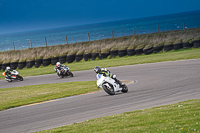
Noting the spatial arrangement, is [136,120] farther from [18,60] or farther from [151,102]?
[18,60]

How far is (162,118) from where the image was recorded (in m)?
7.48

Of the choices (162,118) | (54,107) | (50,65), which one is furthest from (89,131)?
(50,65)

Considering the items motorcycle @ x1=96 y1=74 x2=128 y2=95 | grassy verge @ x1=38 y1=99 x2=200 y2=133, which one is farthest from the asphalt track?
grassy verge @ x1=38 y1=99 x2=200 y2=133

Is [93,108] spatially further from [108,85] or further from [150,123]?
[150,123]

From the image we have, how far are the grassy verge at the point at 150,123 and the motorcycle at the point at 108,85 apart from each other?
4.59 meters

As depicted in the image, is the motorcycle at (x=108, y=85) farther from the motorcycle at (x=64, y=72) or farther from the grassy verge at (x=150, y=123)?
the motorcycle at (x=64, y=72)

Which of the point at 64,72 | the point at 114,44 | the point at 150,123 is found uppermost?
the point at 114,44

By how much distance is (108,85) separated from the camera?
44.8 ft

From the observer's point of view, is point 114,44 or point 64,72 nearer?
point 64,72

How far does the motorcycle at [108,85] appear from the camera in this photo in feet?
43.9

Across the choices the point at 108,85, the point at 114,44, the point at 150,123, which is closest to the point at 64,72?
the point at 108,85

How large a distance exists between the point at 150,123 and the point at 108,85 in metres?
6.63

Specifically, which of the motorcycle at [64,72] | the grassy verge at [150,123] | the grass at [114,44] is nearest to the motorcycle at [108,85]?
the grassy verge at [150,123]

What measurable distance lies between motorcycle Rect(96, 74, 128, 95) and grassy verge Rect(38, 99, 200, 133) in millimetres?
4586
